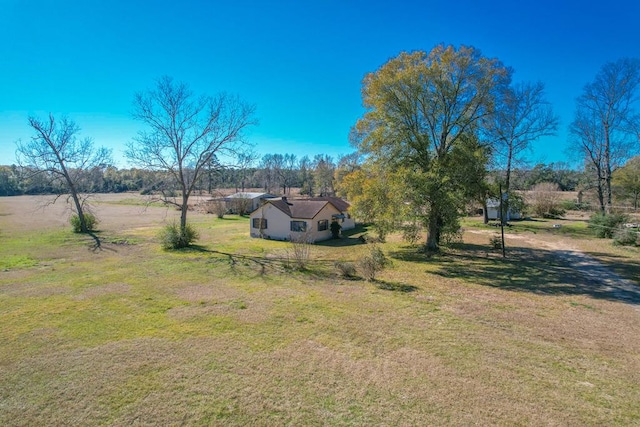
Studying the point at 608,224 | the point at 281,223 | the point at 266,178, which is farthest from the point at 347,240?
the point at 266,178

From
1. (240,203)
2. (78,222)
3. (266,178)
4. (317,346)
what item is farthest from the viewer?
(266,178)

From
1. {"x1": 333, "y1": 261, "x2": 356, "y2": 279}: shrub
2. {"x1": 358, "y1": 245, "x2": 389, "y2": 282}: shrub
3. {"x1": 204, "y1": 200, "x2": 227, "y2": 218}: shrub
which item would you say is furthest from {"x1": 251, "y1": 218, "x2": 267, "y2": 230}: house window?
{"x1": 204, "y1": 200, "x2": 227, "y2": 218}: shrub

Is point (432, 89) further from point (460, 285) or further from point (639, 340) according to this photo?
point (639, 340)

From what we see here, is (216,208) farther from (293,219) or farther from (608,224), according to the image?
(608,224)

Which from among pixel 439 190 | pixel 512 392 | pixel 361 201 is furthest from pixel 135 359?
pixel 361 201

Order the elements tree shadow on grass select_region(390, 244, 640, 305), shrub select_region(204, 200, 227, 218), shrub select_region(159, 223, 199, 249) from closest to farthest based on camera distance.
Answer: tree shadow on grass select_region(390, 244, 640, 305), shrub select_region(159, 223, 199, 249), shrub select_region(204, 200, 227, 218)

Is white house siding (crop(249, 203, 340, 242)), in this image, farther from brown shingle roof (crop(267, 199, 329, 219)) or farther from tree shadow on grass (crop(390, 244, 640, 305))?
tree shadow on grass (crop(390, 244, 640, 305))
